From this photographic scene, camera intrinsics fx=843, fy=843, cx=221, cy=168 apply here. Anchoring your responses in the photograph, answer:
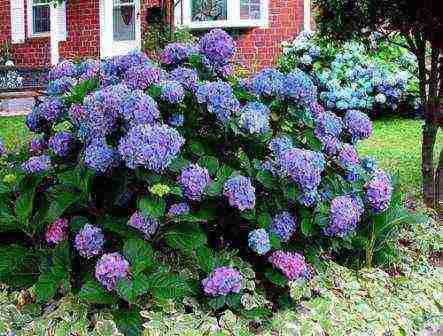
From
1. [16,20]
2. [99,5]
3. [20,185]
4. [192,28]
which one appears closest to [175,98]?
[20,185]

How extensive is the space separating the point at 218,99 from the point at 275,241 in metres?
0.67

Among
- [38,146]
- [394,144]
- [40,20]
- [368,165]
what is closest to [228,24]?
[40,20]

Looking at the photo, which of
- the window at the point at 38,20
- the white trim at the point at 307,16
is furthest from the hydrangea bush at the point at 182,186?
the window at the point at 38,20

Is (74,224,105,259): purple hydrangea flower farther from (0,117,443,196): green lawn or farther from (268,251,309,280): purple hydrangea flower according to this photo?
(0,117,443,196): green lawn

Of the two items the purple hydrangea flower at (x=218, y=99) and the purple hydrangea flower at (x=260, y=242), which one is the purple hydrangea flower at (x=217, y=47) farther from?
the purple hydrangea flower at (x=260, y=242)

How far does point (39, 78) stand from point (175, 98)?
12.6m

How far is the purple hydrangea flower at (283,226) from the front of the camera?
3.71 m

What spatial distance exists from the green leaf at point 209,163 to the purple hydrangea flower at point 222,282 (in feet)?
1.47

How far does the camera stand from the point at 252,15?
15.7 meters

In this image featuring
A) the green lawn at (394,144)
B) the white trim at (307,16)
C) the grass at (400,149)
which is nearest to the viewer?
the grass at (400,149)

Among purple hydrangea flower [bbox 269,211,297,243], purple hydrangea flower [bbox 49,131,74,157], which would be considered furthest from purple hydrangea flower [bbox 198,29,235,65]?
purple hydrangea flower [bbox 269,211,297,243]

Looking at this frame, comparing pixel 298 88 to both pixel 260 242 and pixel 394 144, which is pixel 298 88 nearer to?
pixel 260 242

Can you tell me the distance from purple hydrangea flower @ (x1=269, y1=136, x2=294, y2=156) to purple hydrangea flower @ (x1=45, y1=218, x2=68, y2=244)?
0.99 metres

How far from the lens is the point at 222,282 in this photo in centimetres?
352
